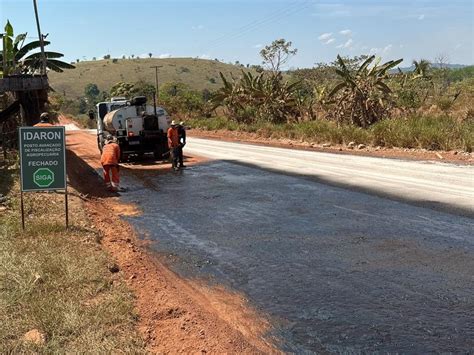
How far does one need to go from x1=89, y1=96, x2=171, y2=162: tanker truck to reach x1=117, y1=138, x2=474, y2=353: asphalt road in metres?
4.71

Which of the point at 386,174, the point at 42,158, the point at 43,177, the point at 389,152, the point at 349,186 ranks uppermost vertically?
the point at 42,158

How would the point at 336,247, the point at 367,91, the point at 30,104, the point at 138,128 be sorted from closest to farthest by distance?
the point at 336,247
the point at 30,104
the point at 138,128
the point at 367,91

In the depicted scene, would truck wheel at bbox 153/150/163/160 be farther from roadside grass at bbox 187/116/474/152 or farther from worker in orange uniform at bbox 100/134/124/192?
roadside grass at bbox 187/116/474/152

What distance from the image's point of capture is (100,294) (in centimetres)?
541

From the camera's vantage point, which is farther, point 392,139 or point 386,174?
point 392,139

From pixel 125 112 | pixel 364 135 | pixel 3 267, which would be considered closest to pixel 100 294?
pixel 3 267

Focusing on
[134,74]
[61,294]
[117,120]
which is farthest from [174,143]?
[134,74]

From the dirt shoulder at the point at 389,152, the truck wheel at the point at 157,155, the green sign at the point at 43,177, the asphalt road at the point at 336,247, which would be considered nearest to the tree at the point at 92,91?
the dirt shoulder at the point at 389,152

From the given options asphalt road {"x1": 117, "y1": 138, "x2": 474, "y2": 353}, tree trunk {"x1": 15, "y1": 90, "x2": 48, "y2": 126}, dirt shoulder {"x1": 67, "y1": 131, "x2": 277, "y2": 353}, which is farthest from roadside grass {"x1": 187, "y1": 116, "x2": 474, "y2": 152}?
dirt shoulder {"x1": 67, "y1": 131, "x2": 277, "y2": 353}

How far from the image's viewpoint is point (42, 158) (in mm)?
8055

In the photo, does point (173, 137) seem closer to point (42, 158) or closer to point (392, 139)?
point (42, 158)

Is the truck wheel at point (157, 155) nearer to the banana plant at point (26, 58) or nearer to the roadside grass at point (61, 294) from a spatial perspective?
the banana plant at point (26, 58)

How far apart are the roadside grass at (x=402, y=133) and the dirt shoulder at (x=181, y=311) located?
47.3ft

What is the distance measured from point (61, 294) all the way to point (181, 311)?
4.13 ft
